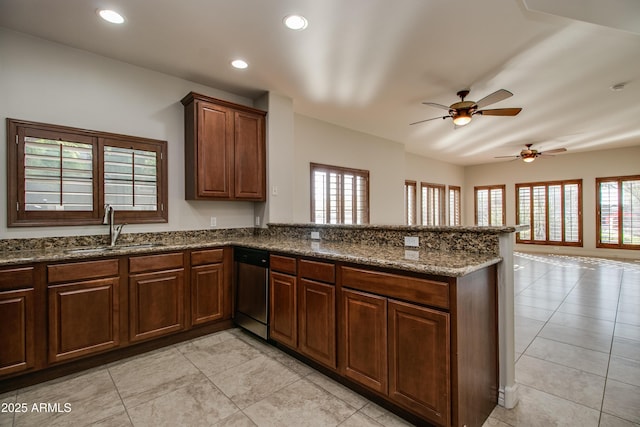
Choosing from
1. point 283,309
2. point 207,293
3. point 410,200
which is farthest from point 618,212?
point 207,293

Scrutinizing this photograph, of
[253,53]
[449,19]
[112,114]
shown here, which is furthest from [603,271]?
[112,114]

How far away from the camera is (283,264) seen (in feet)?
8.31

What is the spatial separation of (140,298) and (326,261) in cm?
171

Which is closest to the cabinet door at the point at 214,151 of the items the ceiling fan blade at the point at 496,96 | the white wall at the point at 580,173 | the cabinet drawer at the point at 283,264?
the cabinet drawer at the point at 283,264

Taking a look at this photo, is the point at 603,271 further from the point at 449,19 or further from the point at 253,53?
the point at 253,53

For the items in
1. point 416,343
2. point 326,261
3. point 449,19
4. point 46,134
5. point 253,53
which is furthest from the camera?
point 253,53

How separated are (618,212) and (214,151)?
962 centimetres

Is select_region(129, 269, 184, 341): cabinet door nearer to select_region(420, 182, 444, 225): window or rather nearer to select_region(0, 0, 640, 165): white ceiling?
select_region(0, 0, 640, 165): white ceiling

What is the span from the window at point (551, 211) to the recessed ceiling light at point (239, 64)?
28.9 ft

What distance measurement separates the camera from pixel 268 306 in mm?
2701

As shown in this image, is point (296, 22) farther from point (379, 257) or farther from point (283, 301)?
point (283, 301)

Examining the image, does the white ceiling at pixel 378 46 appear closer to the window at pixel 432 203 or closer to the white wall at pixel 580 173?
the white wall at pixel 580 173

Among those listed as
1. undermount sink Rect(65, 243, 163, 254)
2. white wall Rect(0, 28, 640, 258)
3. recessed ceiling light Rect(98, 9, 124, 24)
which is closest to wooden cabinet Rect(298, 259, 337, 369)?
undermount sink Rect(65, 243, 163, 254)

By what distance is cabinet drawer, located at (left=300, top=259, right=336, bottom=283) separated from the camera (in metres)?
2.12
